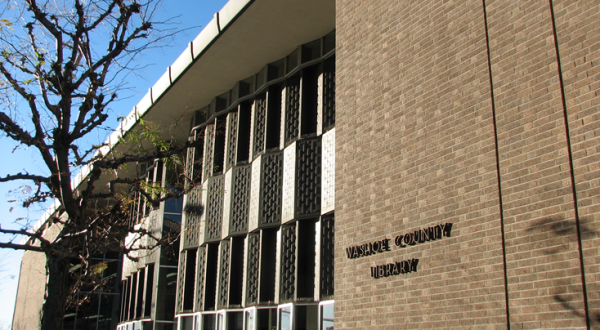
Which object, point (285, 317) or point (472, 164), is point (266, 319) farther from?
point (472, 164)

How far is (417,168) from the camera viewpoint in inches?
341

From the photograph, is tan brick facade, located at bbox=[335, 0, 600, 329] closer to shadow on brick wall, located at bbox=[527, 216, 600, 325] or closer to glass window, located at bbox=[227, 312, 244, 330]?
shadow on brick wall, located at bbox=[527, 216, 600, 325]

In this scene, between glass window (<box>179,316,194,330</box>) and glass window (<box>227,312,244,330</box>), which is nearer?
glass window (<box>227,312,244,330</box>)

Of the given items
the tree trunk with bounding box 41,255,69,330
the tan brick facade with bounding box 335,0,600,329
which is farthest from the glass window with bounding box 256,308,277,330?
the tree trunk with bounding box 41,255,69,330

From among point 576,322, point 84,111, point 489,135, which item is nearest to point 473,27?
point 489,135

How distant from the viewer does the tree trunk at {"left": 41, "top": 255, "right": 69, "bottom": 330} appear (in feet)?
25.3

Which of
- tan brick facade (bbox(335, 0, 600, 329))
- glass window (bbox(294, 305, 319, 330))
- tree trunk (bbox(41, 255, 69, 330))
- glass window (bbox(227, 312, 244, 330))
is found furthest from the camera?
glass window (bbox(227, 312, 244, 330))

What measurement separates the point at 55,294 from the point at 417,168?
209 inches

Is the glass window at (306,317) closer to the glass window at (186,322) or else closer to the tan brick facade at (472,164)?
the tan brick facade at (472,164)

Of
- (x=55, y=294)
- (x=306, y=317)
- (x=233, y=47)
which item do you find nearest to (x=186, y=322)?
(x=306, y=317)

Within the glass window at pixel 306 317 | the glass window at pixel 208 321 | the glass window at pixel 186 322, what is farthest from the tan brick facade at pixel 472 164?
the glass window at pixel 186 322

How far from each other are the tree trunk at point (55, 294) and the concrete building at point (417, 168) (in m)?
4.31

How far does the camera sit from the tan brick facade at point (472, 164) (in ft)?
21.5

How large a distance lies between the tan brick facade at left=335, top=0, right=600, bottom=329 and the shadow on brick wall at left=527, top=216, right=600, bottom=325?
13 mm
